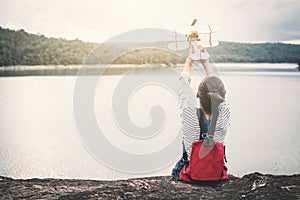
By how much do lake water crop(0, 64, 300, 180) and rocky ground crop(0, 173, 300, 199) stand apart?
0.60m

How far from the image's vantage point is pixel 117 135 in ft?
19.2

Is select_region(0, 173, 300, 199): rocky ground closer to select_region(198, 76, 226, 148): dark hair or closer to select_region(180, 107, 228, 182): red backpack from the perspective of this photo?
select_region(180, 107, 228, 182): red backpack

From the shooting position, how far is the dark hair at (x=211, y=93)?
82.7 inches

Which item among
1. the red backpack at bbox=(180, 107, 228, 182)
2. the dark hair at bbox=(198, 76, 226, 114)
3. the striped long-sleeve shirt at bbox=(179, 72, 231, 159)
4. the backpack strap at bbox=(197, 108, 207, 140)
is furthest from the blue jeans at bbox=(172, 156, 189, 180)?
the dark hair at bbox=(198, 76, 226, 114)

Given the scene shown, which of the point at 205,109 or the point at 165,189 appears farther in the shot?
the point at 165,189

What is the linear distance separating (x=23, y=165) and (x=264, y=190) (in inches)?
155

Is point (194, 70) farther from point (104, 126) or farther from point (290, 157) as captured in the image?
point (104, 126)

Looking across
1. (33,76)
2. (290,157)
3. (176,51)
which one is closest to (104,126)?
(290,157)

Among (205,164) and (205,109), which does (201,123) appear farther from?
(205,164)

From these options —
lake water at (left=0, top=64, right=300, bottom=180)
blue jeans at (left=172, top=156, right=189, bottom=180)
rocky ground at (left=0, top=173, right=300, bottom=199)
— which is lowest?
lake water at (left=0, top=64, right=300, bottom=180)

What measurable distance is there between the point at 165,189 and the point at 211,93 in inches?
21.3

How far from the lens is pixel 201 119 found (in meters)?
2.13

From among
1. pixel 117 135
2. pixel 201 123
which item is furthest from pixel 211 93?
pixel 117 135

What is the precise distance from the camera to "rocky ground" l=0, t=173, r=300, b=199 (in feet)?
7.02
